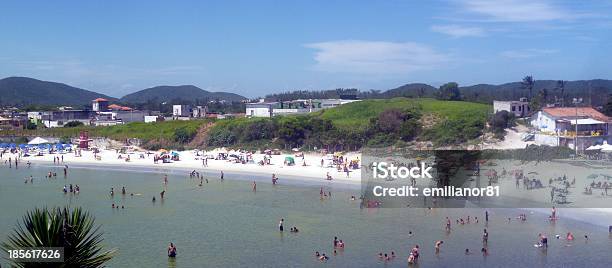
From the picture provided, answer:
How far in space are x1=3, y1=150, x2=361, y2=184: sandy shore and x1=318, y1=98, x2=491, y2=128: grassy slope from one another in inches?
510

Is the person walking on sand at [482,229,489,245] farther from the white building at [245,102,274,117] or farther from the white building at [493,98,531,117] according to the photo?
the white building at [245,102,274,117]

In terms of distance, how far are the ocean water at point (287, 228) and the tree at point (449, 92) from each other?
47475mm

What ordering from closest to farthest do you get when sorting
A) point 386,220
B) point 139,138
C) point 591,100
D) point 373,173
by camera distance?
point 386,220
point 373,173
point 591,100
point 139,138

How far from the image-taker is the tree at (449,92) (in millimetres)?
83062

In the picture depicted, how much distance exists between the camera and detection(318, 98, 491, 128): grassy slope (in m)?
61.6

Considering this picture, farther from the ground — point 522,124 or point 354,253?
point 522,124

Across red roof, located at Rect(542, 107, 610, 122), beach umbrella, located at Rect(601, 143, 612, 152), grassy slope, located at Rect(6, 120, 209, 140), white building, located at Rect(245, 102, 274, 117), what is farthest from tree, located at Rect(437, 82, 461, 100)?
beach umbrella, located at Rect(601, 143, 612, 152)

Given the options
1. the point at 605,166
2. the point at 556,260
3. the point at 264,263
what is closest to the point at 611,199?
the point at 605,166

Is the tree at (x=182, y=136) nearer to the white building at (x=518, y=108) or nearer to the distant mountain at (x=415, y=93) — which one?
the white building at (x=518, y=108)

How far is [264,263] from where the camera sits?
21938mm

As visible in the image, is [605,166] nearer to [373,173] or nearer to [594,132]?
[594,132]

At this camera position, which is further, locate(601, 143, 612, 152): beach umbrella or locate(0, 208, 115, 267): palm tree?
locate(601, 143, 612, 152): beach umbrella

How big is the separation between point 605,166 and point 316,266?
22.2m

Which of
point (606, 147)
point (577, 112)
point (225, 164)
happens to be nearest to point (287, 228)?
point (606, 147)
